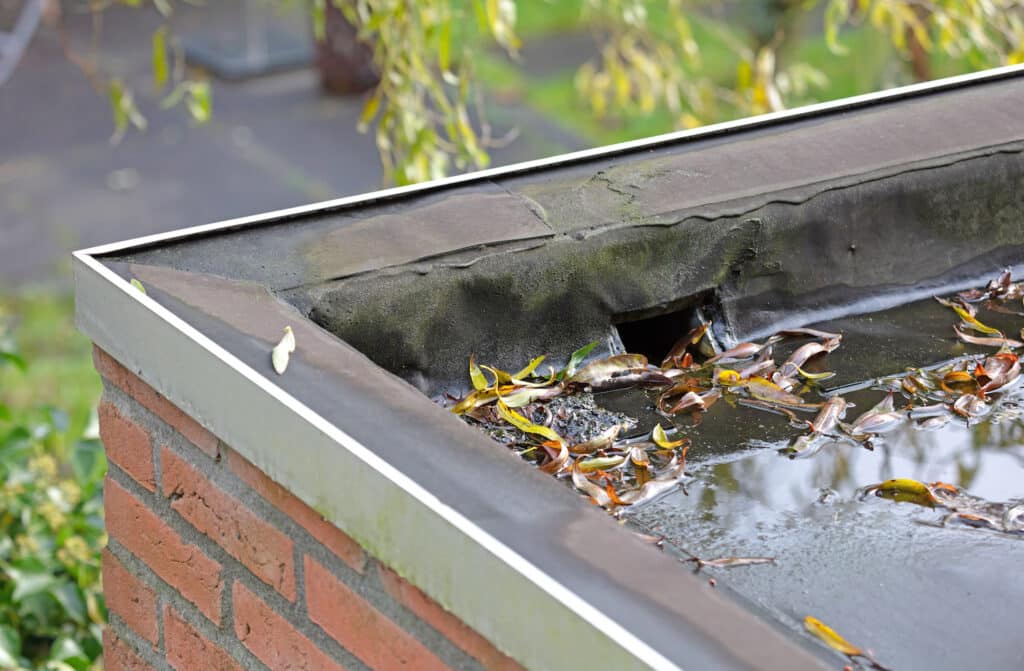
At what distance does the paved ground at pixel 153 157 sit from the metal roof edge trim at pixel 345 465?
4774 mm

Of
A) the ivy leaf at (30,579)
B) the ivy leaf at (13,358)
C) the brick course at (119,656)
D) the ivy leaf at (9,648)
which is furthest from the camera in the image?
the ivy leaf at (13,358)

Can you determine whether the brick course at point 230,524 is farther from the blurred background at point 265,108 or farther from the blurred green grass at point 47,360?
the blurred green grass at point 47,360

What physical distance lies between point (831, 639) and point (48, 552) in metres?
1.96

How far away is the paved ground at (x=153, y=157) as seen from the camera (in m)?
6.27

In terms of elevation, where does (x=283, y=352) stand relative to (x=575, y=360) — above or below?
above

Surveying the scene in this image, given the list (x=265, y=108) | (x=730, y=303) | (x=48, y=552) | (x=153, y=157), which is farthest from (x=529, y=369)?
(x=265, y=108)

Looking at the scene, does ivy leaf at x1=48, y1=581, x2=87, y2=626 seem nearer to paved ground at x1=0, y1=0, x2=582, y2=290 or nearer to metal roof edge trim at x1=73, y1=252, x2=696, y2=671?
metal roof edge trim at x1=73, y1=252, x2=696, y2=671

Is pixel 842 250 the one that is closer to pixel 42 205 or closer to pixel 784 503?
pixel 784 503

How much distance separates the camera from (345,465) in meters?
1.06

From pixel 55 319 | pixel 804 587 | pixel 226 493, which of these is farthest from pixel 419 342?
pixel 55 319

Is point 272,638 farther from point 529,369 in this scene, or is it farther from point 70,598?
point 70,598

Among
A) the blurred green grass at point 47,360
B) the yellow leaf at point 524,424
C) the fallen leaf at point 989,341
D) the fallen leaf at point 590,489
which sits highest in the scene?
the fallen leaf at point 989,341

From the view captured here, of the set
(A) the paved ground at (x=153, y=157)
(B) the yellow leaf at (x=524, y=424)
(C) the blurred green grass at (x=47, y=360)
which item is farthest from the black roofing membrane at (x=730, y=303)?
(A) the paved ground at (x=153, y=157)

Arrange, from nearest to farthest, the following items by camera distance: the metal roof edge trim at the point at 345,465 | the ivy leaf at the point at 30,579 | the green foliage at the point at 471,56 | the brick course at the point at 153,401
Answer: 1. the metal roof edge trim at the point at 345,465
2. the brick course at the point at 153,401
3. the ivy leaf at the point at 30,579
4. the green foliage at the point at 471,56
